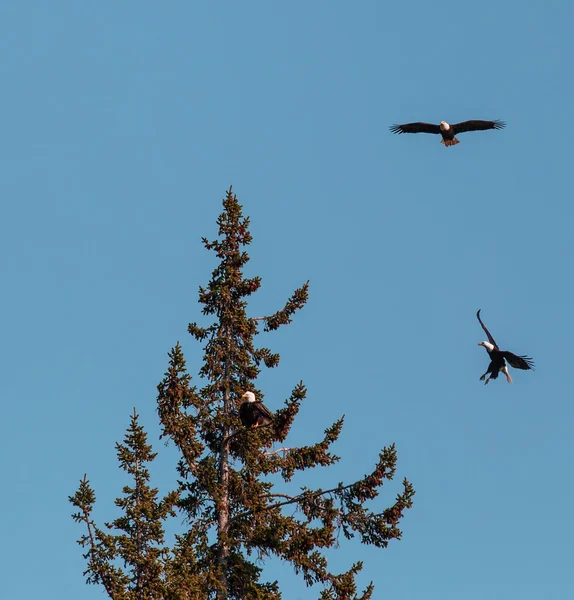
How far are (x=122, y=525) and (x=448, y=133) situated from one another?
61.3 feet

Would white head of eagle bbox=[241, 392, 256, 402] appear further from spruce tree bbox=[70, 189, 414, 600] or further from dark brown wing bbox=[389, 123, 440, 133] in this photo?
dark brown wing bbox=[389, 123, 440, 133]

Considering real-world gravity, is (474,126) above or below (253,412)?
above

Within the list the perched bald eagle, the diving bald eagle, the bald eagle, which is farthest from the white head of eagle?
the bald eagle

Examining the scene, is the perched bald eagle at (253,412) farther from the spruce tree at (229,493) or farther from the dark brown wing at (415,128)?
the dark brown wing at (415,128)

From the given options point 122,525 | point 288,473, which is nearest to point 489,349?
point 288,473

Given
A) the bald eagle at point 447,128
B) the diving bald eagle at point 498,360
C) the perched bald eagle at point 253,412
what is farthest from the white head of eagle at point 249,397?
the bald eagle at point 447,128

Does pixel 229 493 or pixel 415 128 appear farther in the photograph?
pixel 415 128

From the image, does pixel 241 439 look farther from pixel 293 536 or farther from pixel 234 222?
pixel 234 222

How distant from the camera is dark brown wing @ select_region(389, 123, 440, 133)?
37.0 m

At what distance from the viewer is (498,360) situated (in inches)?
1105

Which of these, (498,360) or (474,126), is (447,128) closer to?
(474,126)

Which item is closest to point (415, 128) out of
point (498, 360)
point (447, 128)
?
point (447, 128)

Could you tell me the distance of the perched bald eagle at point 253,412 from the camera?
78.8ft

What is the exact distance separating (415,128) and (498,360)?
11.2m
